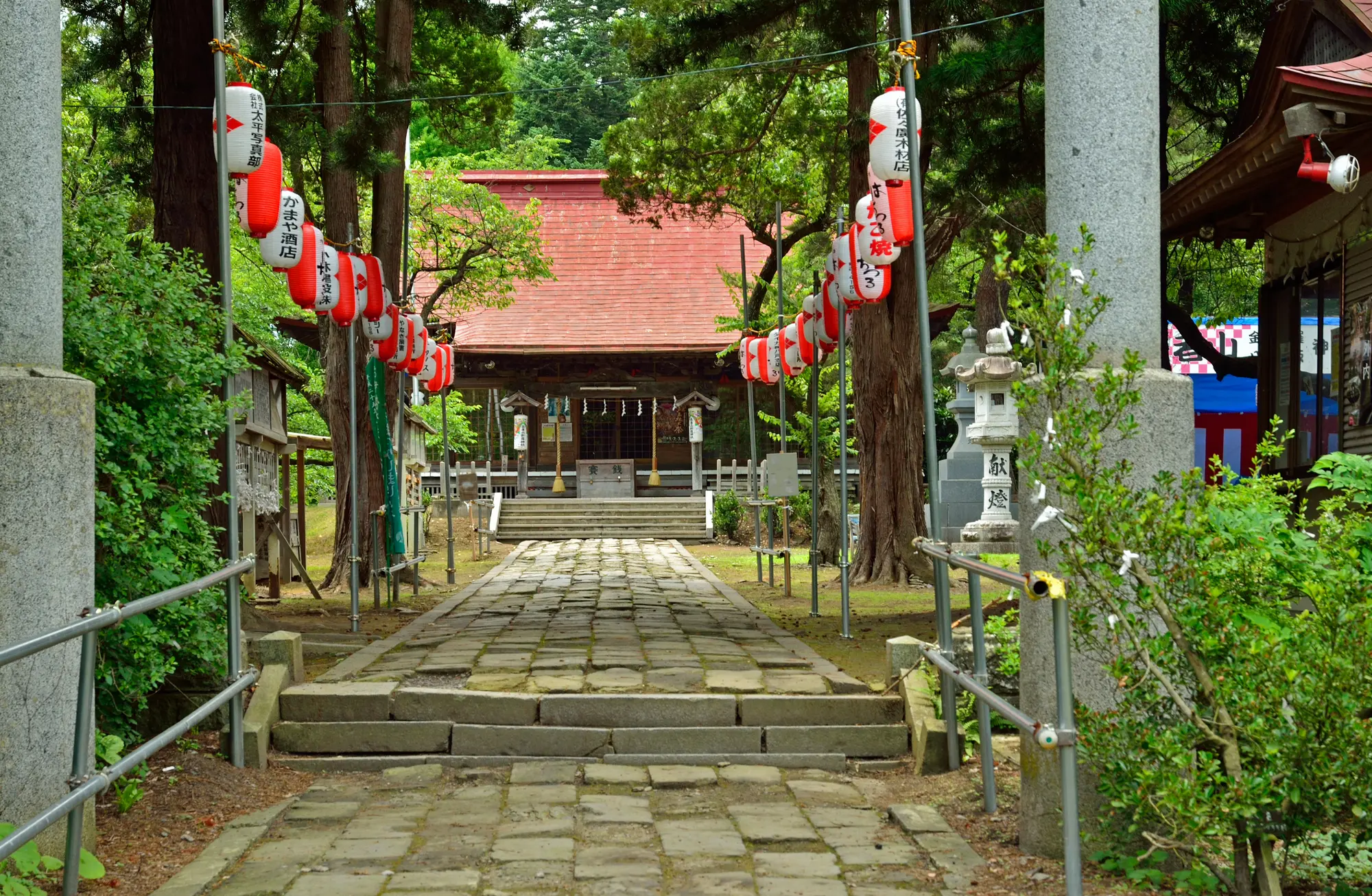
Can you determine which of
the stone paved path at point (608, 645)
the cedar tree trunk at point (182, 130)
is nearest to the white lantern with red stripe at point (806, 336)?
the stone paved path at point (608, 645)

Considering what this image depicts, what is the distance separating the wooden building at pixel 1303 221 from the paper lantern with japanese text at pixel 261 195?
6222mm

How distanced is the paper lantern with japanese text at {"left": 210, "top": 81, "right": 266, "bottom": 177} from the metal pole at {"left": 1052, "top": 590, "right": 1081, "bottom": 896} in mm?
6059

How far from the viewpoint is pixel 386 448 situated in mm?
12297

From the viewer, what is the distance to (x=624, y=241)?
3328cm

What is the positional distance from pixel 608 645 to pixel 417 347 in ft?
19.4

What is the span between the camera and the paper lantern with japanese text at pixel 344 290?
10.5 m

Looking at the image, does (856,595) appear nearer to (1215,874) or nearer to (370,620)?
(370,620)

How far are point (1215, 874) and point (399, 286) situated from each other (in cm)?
1271

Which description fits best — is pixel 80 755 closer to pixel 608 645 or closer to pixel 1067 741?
pixel 1067 741

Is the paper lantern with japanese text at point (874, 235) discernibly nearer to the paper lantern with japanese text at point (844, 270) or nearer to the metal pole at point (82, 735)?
the paper lantern with japanese text at point (844, 270)

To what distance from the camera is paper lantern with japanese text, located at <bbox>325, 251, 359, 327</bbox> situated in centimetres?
1053

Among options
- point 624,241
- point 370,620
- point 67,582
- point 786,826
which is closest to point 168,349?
point 67,582

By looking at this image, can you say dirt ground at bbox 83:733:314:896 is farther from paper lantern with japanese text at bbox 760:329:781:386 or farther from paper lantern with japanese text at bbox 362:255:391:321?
paper lantern with japanese text at bbox 760:329:781:386

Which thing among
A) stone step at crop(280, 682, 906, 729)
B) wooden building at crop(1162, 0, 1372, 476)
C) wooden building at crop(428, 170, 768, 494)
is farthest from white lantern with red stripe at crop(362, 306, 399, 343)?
wooden building at crop(428, 170, 768, 494)
